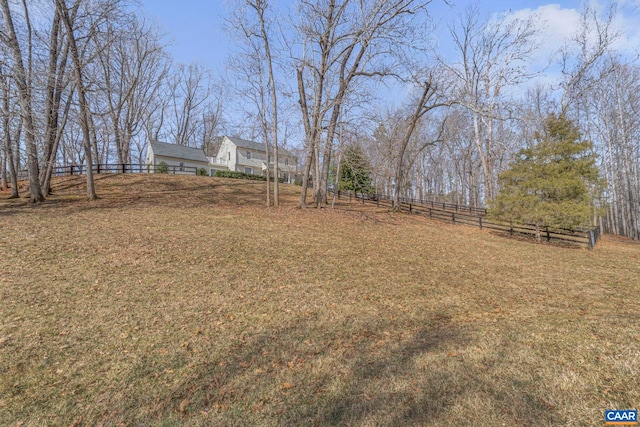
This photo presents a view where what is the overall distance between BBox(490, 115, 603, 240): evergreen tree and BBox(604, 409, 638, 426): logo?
43.8 feet

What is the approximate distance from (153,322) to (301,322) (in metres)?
2.41

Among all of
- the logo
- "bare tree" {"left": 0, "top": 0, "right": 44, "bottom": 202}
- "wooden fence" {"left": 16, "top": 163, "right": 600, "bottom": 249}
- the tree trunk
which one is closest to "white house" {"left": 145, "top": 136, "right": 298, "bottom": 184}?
"wooden fence" {"left": 16, "top": 163, "right": 600, "bottom": 249}

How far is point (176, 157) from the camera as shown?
3503 cm

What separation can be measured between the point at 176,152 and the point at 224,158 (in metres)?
7.24

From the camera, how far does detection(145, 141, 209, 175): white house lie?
3369 cm

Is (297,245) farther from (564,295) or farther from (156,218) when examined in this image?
(564,295)

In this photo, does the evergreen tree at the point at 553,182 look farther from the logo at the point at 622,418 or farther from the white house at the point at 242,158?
the white house at the point at 242,158

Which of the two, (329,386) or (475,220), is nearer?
(329,386)

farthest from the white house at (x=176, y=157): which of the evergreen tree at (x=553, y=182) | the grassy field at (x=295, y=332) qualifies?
the evergreen tree at (x=553, y=182)

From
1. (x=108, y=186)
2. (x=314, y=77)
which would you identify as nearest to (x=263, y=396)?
(x=314, y=77)

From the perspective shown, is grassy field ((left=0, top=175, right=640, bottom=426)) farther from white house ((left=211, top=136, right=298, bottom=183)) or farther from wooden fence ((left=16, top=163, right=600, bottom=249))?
white house ((left=211, top=136, right=298, bottom=183))

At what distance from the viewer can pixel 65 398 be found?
10.1 feet

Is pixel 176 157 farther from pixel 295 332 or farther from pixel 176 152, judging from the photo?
pixel 295 332

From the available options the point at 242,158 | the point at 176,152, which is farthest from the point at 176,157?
the point at 242,158
